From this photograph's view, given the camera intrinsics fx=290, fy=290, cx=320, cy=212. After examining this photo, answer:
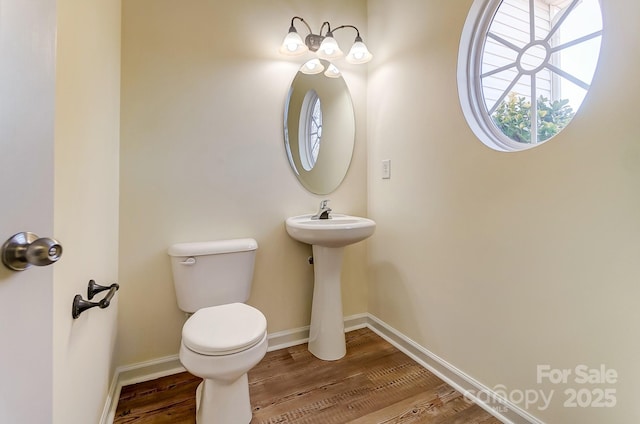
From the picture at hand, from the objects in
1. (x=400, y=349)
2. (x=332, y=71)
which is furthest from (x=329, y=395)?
(x=332, y=71)

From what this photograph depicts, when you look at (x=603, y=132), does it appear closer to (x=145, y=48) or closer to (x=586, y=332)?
(x=586, y=332)

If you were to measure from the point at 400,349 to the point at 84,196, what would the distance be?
1.87 metres

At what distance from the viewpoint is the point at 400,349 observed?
6.24 ft

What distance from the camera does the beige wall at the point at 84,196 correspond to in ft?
2.51

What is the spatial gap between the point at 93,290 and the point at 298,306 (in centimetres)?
126

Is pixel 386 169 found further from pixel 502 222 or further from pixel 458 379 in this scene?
pixel 458 379

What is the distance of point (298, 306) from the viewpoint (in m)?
2.01

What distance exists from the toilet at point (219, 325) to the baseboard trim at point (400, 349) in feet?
1.28

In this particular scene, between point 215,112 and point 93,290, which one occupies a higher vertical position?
point 215,112

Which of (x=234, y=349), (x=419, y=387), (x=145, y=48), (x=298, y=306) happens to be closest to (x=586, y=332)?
(x=419, y=387)

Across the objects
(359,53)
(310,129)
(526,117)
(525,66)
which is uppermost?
(359,53)

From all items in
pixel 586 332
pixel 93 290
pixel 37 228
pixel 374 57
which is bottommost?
pixel 586 332

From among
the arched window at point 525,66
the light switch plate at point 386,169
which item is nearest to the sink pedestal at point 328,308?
the light switch plate at point 386,169

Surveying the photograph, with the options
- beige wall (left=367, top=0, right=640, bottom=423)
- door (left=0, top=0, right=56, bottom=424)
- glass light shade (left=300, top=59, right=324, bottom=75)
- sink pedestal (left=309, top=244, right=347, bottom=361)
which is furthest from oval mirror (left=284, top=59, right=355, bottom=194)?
door (left=0, top=0, right=56, bottom=424)
